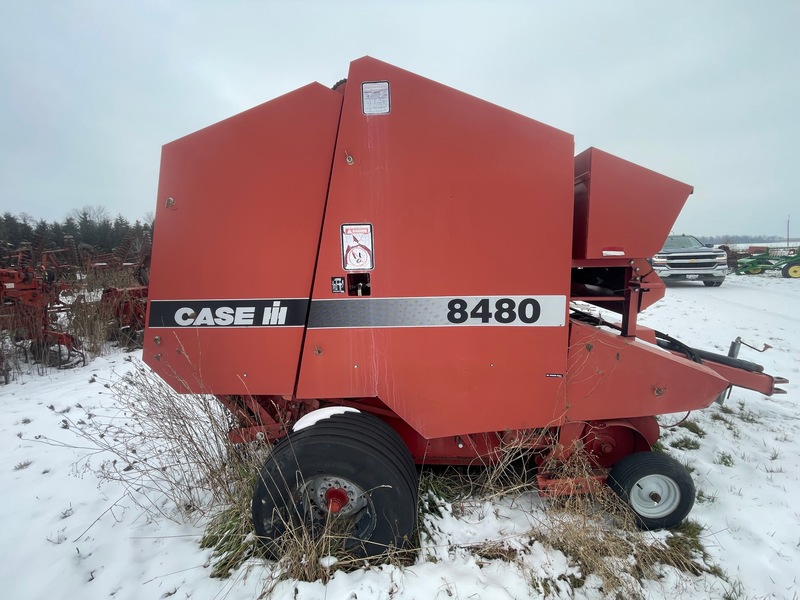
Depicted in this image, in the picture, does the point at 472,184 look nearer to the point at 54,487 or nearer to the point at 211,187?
the point at 211,187

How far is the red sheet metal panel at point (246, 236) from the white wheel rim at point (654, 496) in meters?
2.56

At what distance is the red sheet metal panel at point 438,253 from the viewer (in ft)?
6.71

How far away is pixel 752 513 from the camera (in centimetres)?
259

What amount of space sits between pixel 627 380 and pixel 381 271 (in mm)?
1797

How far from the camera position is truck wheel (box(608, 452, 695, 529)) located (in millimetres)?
2430

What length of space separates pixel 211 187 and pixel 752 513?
4480 mm

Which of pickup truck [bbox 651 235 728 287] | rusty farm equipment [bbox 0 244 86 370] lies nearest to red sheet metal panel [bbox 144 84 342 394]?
rusty farm equipment [bbox 0 244 86 370]

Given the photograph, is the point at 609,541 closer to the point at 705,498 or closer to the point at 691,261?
the point at 705,498

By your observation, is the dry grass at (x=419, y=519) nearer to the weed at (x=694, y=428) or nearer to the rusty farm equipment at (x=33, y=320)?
the weed at (x=694, y=428)

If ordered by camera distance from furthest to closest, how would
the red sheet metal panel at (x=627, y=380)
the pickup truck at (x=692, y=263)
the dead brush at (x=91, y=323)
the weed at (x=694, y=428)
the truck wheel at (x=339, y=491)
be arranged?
the pickup truck at (x=692, y=263) < the dead brush at (x=91, y=323) < the weed at (x=694, y=428) < the red sheet metal panel at (x=627, y=380) < the truck wheel at (x=339, y=491)

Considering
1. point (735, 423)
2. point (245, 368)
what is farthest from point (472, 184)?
point (735, 423)

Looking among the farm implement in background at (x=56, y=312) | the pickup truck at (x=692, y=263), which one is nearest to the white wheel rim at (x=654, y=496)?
the farm implement in background at (x=56, y=312)

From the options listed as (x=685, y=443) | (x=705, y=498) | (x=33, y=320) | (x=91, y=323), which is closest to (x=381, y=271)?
(x=705, y=498)

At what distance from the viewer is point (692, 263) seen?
12.8 meters
